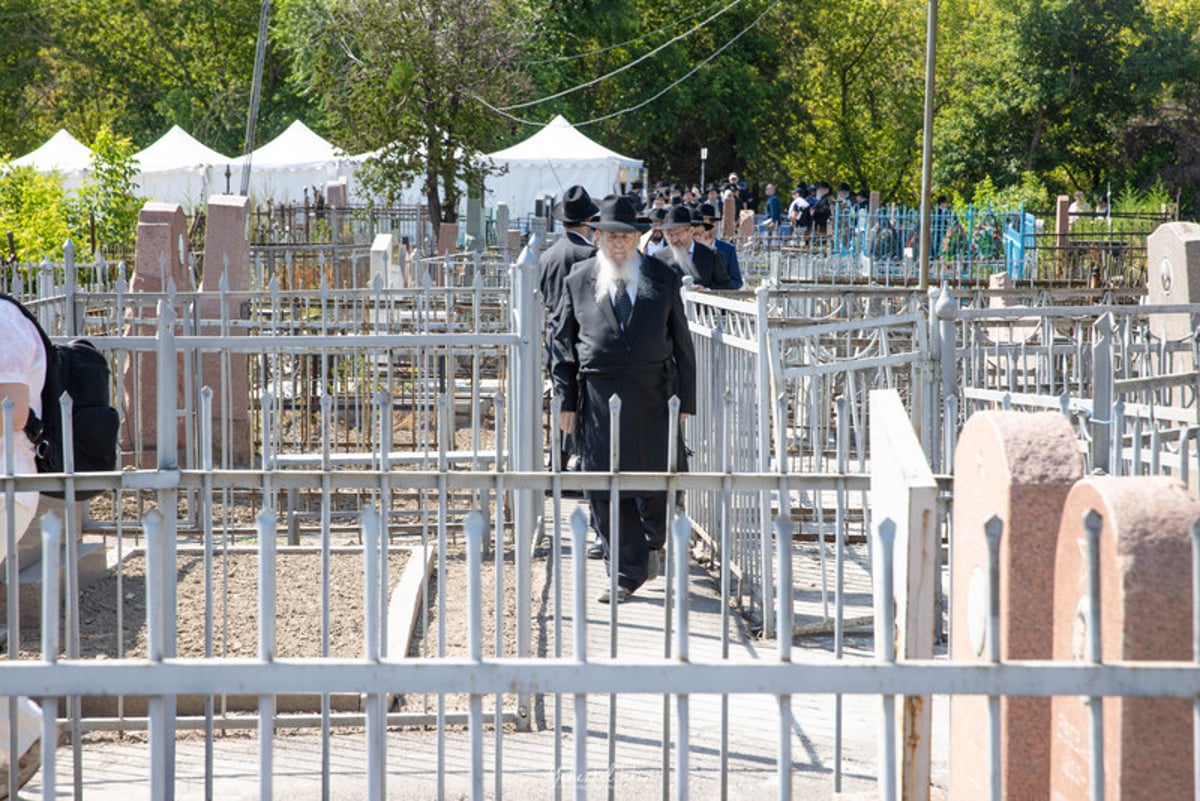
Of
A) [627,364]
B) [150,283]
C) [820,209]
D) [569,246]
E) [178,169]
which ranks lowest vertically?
[627,364]

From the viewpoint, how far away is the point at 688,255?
10.1 metres

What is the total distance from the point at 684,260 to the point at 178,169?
76.0 ft

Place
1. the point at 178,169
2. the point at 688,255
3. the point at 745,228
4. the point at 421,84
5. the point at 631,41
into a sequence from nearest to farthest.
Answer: the point at 688,255, the point at 421,84, the point at 745,228, the point at 178,169, the point at 631,41

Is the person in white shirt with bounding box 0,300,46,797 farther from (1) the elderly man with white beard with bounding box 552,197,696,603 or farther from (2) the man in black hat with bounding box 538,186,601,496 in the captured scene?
(2) the man in black hat with bounding box 538,186,601,496

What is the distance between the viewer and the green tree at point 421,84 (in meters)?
21.9

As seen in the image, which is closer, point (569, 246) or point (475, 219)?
point (569, 246)

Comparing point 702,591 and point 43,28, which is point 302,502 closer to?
point 702,591

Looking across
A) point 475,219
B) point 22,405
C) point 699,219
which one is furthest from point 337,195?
point 22,405

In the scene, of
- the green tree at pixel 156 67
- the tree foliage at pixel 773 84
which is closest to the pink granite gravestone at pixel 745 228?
the tree foliage at pixel 773 84

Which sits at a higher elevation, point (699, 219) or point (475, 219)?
point (475, 219)

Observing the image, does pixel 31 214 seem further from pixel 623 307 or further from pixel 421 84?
pixel 623 307

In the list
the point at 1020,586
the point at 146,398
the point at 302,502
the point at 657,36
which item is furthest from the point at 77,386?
the point at 657,36

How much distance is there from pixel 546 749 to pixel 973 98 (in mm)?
42451

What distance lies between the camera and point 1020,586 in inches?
118
